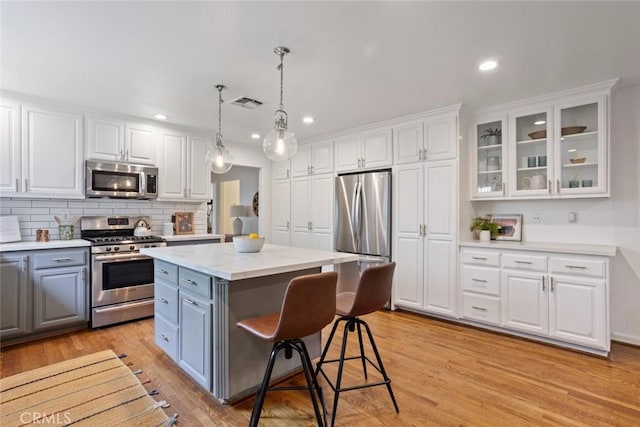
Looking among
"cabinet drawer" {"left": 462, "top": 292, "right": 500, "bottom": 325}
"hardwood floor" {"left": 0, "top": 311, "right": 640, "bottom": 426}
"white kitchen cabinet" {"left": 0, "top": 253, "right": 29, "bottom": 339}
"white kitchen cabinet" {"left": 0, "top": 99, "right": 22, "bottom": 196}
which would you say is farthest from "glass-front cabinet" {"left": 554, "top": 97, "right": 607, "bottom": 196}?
"white kitchen cabinet" {"left": 0, "top": 99, "right": 22, "bottom": 196}

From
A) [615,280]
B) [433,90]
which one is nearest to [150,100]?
[433,90]

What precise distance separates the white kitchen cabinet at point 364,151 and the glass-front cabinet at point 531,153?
4.42ft

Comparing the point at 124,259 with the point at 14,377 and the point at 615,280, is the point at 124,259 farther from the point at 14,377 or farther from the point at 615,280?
the point at 615,280

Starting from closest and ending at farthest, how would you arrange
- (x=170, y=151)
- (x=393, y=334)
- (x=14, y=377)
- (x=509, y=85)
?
(x=14, y=377), (x=509, y=85), (x=393, y=334), (x=170, y=151)

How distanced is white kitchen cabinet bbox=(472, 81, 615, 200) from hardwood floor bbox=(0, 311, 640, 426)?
1.53 meters

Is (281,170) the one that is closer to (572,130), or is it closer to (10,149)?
(10,149)

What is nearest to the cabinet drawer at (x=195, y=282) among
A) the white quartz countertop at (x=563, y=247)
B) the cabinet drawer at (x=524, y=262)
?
the white quartz countertop at (x=563, y=247)

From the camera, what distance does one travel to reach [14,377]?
2381 mm

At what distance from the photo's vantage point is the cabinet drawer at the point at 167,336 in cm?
243

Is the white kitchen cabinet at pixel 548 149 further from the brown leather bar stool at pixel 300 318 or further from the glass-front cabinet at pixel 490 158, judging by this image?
the brown leather bar stool at pixel 300 318

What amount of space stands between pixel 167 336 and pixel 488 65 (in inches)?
130

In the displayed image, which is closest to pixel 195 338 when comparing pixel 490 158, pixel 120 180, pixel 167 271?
pixel 167 271

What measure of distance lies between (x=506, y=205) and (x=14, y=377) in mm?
4758

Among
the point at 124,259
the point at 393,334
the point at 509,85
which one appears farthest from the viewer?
the point at 124,259
